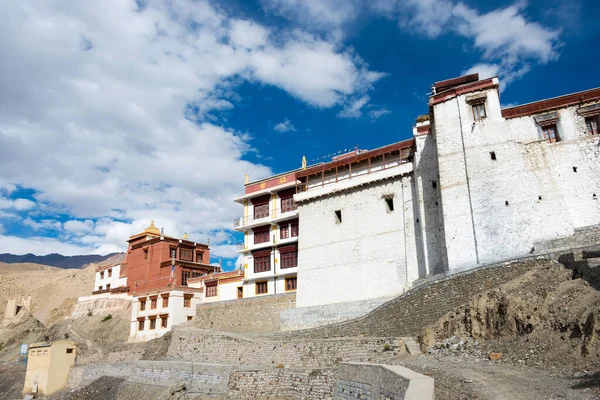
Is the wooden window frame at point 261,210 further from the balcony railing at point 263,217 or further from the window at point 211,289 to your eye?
the window at point 211,289

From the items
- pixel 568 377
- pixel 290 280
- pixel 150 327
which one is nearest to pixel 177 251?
pixel 150 327

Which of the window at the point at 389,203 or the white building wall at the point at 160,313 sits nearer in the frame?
the window at the point at 389,203

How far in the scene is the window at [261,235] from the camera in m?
35.3

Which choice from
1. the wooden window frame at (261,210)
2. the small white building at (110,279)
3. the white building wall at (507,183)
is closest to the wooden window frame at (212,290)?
the wooden window frame at (261,210)

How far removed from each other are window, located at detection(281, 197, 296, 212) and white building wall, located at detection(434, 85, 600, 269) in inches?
522

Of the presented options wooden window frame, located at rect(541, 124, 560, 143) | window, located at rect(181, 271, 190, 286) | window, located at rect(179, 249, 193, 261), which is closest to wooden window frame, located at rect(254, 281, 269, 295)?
window, located at rect(181, 271, 190, 286)

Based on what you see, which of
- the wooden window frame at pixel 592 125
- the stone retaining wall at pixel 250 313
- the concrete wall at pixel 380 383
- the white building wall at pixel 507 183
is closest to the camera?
the concrete wall at pixel 380 383

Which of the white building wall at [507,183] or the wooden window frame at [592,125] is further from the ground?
the wooden window frame at [592,125]

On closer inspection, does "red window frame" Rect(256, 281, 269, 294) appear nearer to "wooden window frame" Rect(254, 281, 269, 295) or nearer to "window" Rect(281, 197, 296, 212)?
"wooden window frame" Rect(254, 281, 269, 295)

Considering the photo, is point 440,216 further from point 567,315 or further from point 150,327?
point 150,327

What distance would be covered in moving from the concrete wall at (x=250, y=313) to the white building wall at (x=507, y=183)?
38.6ft

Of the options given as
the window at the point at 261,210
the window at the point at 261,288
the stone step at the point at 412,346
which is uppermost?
the window at the point at 261,210

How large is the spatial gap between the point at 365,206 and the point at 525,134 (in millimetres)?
10085

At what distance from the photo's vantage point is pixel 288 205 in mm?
34656
